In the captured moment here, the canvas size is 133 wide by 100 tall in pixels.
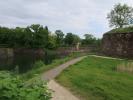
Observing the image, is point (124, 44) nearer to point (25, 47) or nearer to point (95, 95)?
point (95, 95)

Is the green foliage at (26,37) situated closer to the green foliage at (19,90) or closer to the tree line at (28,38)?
the tree line at (28,38)

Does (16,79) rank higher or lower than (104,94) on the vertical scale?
higher

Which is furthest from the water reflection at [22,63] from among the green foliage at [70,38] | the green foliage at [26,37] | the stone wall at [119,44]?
the green foliage at [70,38]

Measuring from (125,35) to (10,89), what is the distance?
117 ft

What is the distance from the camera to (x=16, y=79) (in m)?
4.09

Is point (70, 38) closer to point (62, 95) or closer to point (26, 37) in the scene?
point (26, 37)

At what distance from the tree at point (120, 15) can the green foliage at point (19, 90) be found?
177 feet

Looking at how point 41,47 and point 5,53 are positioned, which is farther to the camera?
point 41,47

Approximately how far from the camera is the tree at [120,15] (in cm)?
5714

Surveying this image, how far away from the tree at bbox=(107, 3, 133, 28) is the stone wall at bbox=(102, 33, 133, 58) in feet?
45.1

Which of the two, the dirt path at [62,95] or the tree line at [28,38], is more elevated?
the tree line at [28,38]

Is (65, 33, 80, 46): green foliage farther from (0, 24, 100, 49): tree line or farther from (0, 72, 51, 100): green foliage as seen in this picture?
(0, 72, 51, 100): green foliage

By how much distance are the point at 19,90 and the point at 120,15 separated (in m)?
55.1

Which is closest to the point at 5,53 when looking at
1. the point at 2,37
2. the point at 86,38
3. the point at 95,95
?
the point at 2,37
